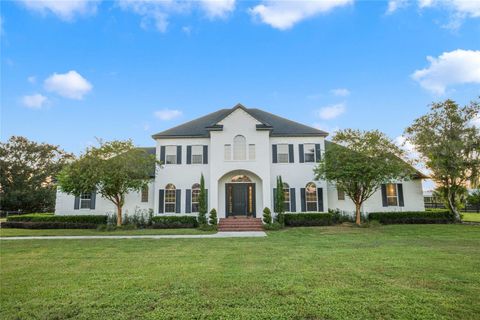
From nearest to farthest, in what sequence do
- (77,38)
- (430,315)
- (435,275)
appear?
(430,315)
(435,275)
(77,38)

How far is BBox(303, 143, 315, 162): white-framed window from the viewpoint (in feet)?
63.4

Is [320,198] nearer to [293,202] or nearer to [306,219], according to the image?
[293,202]

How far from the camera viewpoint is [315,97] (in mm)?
20266

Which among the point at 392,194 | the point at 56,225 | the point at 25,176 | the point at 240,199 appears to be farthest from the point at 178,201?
the point at 25,176

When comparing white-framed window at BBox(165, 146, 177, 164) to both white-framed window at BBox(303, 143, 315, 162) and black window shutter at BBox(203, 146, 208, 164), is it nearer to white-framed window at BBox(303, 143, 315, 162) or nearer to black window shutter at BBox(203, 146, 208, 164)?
black window shutter at BBox(203, 146, 208, 164)

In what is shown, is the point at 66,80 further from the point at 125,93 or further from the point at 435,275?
the point at 435,275

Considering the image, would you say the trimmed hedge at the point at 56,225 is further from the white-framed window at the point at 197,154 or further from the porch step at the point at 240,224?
the porch step at the point at 240,224

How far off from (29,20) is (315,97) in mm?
17749

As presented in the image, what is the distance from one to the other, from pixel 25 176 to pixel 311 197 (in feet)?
117

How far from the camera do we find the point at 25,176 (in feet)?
108

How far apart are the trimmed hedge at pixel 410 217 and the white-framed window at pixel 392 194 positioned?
1176mm

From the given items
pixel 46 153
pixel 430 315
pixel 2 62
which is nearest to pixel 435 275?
pixel 430 315

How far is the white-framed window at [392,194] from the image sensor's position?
19.4 metres

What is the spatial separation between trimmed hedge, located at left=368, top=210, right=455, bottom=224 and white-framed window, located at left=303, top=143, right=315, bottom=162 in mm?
5874
